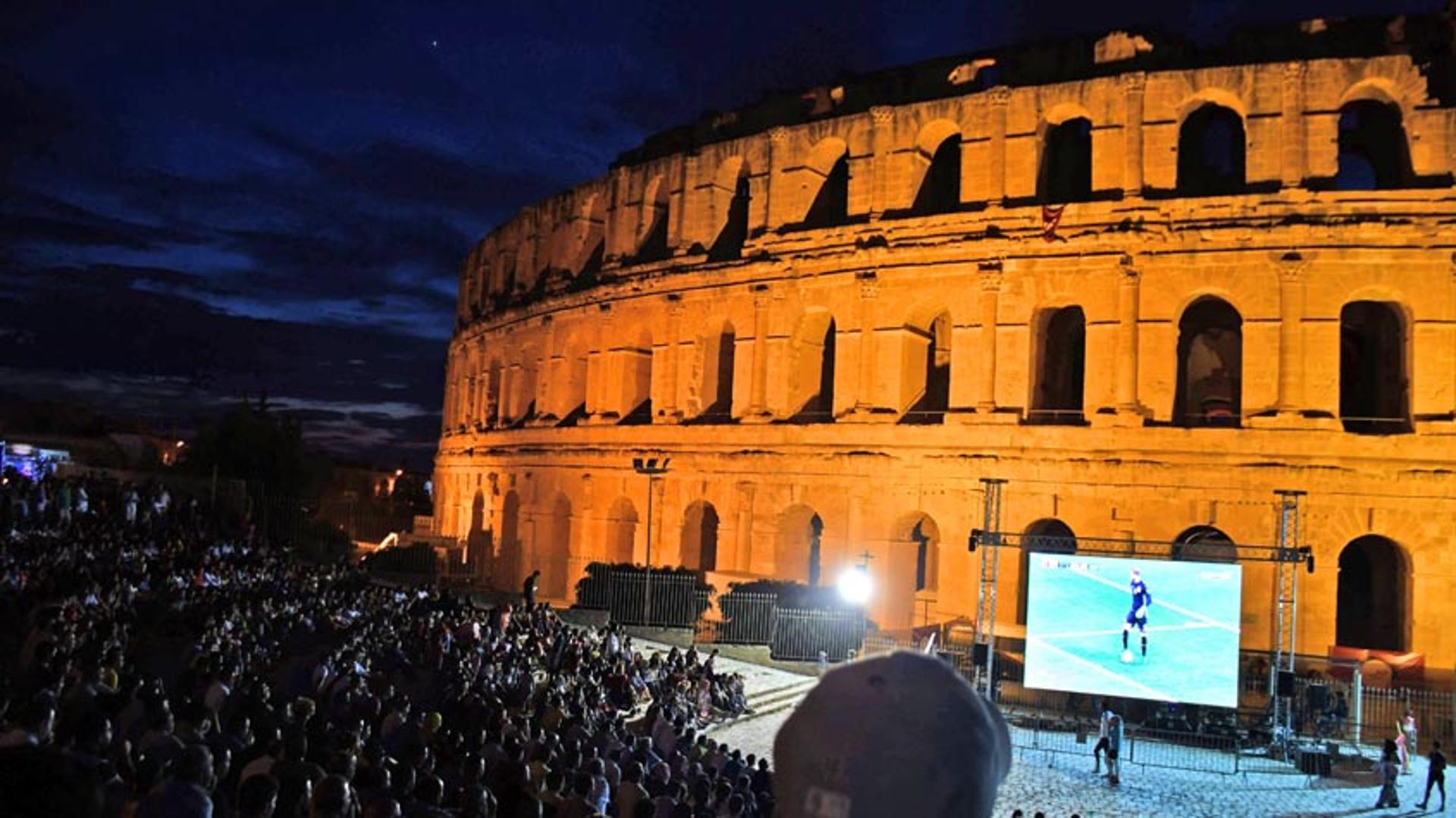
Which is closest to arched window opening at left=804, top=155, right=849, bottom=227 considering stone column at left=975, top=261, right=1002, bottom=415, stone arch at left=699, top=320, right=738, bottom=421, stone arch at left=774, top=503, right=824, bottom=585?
stone arch at left=699, top=320, right=738, bottom=421

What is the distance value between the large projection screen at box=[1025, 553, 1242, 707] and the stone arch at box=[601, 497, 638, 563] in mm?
16662

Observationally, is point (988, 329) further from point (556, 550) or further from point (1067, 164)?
point (556, 550)

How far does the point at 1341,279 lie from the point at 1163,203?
4221 mm

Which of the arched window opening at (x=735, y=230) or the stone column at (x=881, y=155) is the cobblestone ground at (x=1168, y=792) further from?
the arched window opening at (x=735, y=230)

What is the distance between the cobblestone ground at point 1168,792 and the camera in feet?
53.5

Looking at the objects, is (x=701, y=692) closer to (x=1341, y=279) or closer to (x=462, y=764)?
(x=462, y=764)

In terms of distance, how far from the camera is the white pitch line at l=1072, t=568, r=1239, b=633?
1984 centimetres

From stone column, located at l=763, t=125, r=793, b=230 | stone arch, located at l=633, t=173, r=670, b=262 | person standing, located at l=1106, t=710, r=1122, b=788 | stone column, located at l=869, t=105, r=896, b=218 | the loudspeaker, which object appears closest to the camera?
person standing, located at l=1106, t=710, r=1122, b=788

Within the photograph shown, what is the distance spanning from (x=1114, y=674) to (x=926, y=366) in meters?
12.3

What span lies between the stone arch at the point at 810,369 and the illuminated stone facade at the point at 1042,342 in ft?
0.31

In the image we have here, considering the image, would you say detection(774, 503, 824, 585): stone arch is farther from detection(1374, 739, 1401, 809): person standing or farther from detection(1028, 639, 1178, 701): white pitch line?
detection(1374, 739, 1401, 809): person standing

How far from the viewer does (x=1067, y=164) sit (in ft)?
96.4

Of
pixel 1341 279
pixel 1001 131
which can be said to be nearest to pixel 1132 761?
pixel 1341 279

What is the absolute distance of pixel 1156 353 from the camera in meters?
25.5
